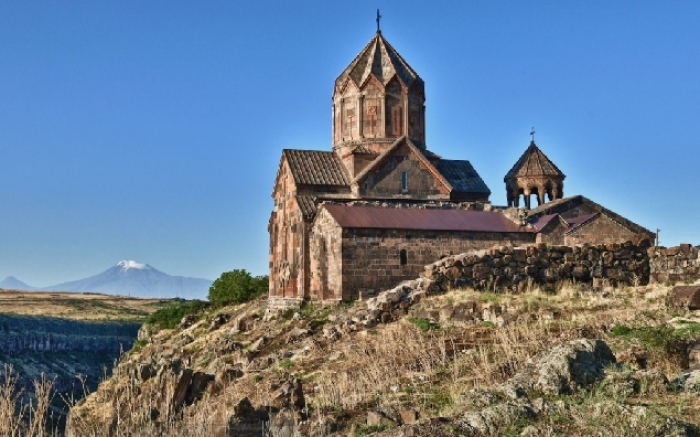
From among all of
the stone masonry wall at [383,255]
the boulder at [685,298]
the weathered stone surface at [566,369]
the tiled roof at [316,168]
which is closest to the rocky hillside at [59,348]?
the tiled roof at [316,168]

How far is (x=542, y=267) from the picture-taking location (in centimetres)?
1762

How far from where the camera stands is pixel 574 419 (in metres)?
6.84

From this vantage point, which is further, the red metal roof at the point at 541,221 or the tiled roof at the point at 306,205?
the tiled roof at the point at 306,205

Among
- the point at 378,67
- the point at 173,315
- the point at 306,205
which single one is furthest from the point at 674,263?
the point at 173,315

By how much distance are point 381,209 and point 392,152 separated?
4146 mm

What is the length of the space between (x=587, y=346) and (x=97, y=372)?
37961mm

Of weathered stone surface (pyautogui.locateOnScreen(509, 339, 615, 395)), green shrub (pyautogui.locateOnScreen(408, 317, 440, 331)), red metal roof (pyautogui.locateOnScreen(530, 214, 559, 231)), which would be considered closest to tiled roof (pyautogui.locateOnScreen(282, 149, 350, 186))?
red metal roof (pyautogui.locateOnScreen(530, 214, 559, 231))

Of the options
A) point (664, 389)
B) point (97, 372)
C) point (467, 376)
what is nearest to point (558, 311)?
point (467, 376)

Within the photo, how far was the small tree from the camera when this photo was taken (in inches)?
1386

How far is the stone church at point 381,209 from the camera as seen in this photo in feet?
69.5

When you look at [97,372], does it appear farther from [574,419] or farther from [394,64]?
[574,419]

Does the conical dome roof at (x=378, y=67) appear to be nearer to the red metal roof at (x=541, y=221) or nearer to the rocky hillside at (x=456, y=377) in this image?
the red metal roof at (x=541, y=221)

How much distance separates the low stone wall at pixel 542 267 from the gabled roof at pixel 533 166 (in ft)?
49.4

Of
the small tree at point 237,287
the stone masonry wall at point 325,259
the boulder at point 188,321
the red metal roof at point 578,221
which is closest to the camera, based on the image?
the stone masonry wall at point 325,259
